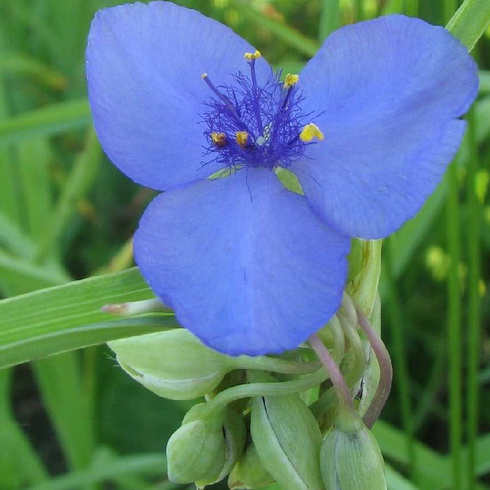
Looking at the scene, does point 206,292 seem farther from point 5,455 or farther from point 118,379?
point 118,379

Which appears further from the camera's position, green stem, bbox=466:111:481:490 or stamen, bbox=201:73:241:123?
green stem, bbox=466:111:481:490

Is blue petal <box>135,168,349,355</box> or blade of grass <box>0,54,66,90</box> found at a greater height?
blue petal <box>135,168,349,355</box>

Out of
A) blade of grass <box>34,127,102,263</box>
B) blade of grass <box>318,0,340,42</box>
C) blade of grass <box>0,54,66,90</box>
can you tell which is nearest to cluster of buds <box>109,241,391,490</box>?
blade of grass <box>318,0,340,42</box>

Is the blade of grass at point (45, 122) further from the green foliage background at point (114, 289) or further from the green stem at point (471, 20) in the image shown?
the green stem at point (471, 20)

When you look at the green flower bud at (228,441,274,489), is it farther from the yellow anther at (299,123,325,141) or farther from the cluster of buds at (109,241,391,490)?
the yellow anther at (299,123,325,141)

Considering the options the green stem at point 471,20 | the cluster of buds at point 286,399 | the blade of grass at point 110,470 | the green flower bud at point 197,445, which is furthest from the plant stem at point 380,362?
the blade of grass at point 110,470


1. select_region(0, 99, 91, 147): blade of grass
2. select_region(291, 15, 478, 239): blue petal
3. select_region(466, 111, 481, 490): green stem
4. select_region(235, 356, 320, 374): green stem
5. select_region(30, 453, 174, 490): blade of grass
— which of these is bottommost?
select_region(30, 453, 174, 490): blade of grass

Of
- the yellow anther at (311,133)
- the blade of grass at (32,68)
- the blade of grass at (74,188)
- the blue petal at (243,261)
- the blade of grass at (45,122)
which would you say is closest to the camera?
the blue petal at (243,261)

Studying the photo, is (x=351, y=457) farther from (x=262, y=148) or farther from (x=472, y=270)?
(x=472, y=270)
